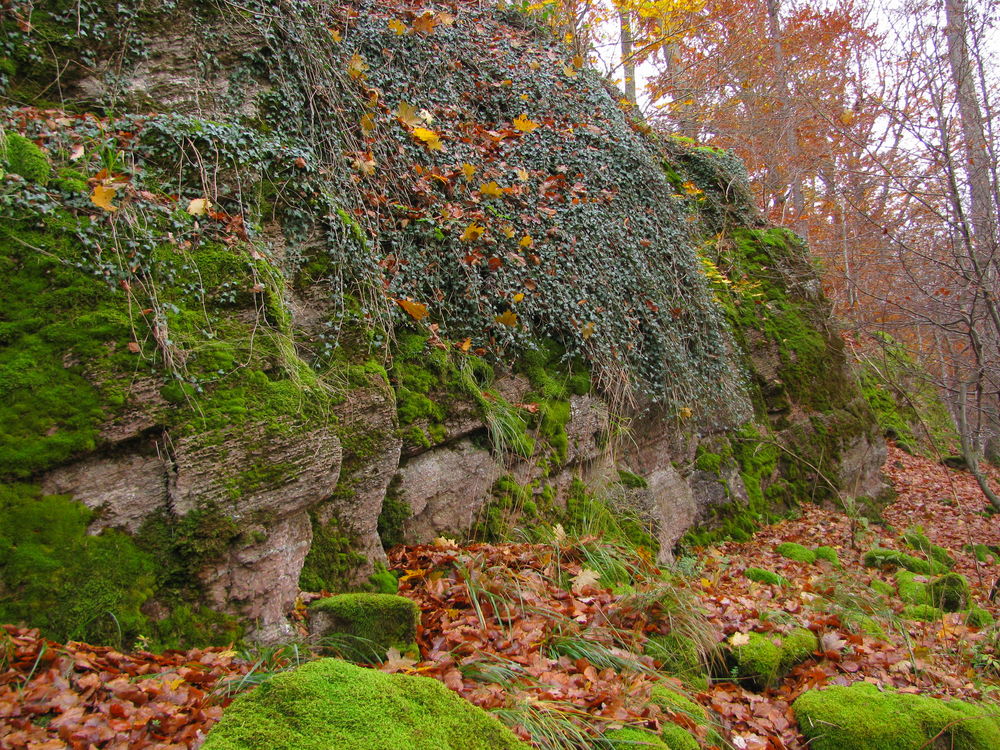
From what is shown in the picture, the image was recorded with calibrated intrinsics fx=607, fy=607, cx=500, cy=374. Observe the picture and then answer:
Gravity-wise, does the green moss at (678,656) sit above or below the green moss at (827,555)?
above

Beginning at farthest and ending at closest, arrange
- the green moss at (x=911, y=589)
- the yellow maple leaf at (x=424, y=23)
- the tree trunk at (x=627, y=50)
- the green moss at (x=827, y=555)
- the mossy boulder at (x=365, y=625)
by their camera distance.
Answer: the tree trunk at (x=627, y=50) < the green moss at (x=827, y=555) < the yellow maple leaf at (x=424, y=23) < the green moss at (x=911, y=589) < the mossy boulder at (x=365, y=625)

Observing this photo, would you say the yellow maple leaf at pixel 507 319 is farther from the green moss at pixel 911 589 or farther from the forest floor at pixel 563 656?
the green moss at pixel 911 589

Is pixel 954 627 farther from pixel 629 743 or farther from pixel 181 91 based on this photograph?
pixel 181 91

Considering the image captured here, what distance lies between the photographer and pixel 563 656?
3377mm

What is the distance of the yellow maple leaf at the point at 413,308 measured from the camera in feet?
15.4

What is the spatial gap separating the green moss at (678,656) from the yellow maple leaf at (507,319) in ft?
9.17

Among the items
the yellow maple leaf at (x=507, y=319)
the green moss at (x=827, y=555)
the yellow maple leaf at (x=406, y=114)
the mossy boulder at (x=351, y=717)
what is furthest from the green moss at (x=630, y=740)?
the green moss at (x=827, y=555)

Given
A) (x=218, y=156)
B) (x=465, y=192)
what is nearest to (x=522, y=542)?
(x=465, y=192)

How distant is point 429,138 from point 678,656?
15.0 ft

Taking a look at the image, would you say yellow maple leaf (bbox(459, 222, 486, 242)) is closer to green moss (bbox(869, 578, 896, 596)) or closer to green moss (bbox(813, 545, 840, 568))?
green moss (bbox(869, 578, 896, 596))

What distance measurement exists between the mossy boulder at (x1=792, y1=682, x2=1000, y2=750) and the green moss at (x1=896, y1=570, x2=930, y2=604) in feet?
8.78

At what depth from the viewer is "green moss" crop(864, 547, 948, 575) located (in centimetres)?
698

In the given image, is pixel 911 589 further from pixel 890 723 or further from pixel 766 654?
pixel 890 723

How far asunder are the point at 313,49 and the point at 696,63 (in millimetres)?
14674
